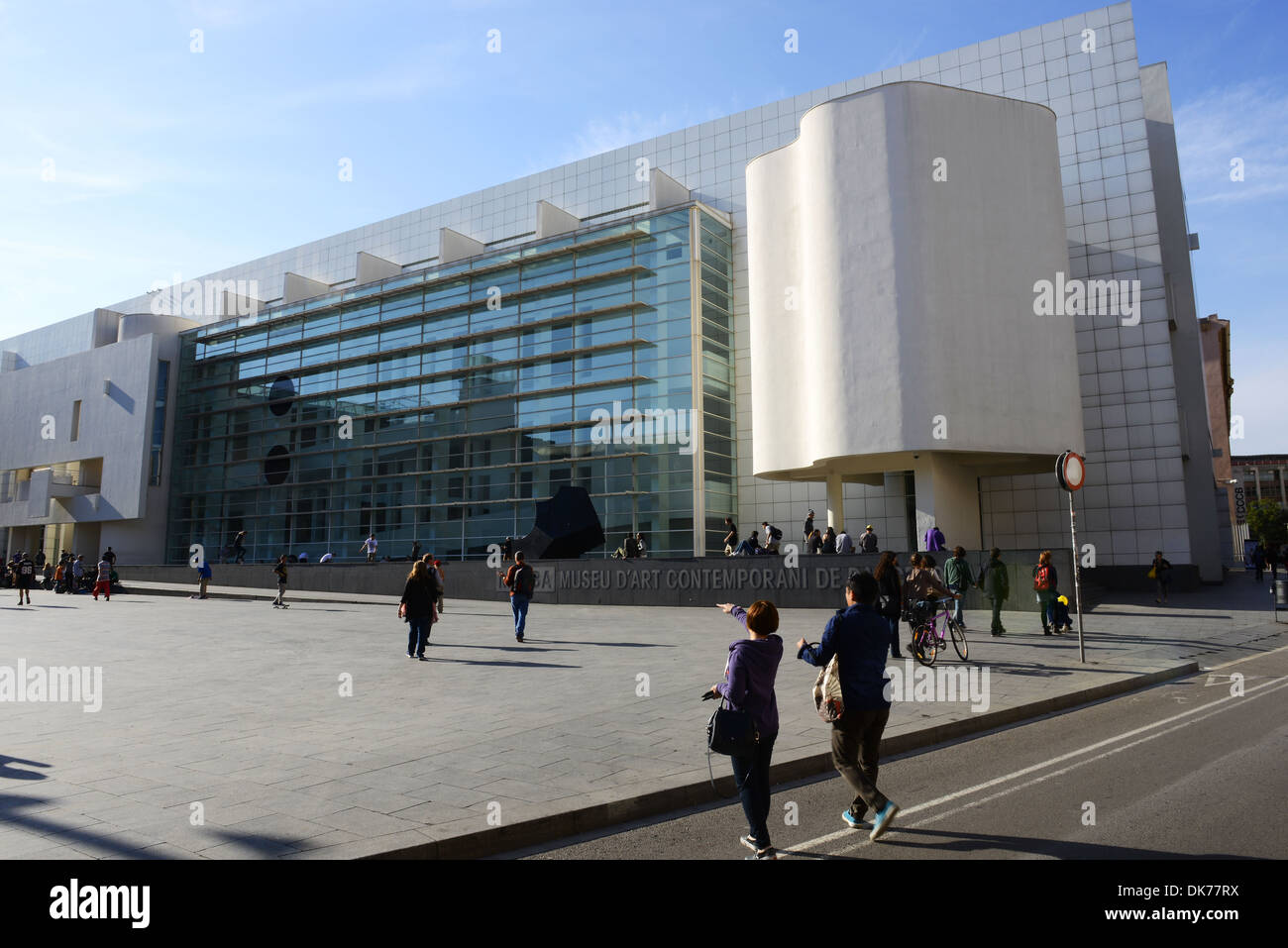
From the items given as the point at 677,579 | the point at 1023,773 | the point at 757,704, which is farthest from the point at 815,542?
the point at 757,704

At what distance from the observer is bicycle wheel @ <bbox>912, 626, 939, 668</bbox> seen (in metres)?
12.6

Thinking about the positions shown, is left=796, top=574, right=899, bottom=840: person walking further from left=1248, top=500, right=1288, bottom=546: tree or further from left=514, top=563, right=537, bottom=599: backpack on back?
left=1248, top=500, right=1288, bottom=546: tree

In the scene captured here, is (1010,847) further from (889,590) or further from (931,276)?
(931,276)

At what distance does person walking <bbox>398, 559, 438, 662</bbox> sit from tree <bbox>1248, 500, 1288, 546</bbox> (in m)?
85.6

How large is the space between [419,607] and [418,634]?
485 millimetres

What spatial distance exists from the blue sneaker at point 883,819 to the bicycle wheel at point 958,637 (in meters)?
8.46

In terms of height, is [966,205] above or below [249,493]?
above

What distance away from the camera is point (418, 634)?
1413cm

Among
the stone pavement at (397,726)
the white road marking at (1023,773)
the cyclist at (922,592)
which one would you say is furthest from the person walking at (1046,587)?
the white road marking at (1023,773)

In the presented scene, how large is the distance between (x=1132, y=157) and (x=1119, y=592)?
16651 mm

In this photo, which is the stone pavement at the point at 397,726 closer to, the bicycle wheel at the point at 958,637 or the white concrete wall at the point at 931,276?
the bicycle wheel at the point at 958,637
